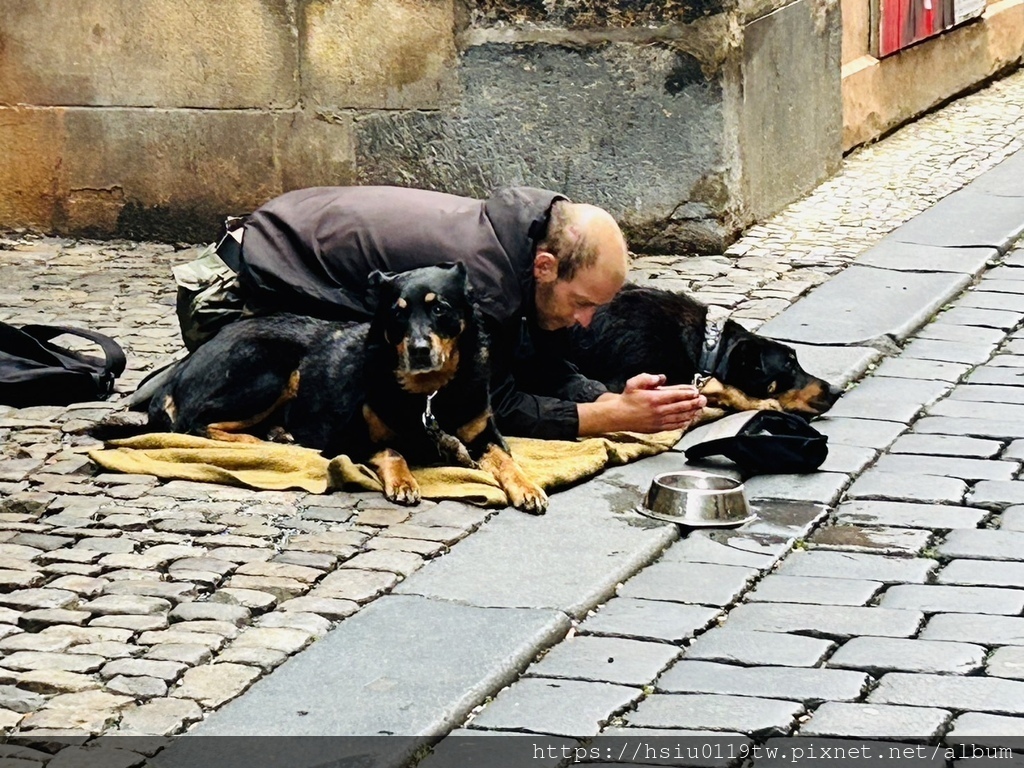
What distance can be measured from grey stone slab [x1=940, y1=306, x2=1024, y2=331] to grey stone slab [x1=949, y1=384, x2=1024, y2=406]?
0.84 metres

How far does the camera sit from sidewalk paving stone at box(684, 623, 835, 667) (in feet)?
14.3

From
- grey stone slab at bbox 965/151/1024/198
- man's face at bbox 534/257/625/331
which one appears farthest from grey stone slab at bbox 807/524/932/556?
grey stone slab at bbox 965/151/1024/198

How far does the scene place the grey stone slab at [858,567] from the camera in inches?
193

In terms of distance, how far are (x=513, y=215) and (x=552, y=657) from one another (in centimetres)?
192

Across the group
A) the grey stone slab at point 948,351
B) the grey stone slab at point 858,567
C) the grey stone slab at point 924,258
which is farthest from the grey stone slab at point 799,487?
the grey stone slab at point 924,258

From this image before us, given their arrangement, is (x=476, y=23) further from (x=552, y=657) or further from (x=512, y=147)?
(x=552, y=657)

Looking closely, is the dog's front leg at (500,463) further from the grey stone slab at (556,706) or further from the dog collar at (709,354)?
the grey stone slab at (556,706)

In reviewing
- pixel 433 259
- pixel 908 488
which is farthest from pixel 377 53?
pixel 908 488

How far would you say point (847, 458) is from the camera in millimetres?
5945

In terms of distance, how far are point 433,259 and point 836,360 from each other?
1840mm

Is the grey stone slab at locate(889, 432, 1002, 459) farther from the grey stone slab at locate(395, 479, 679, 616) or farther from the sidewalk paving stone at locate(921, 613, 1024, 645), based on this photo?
the sidewalk paving stone at locate(921, 613, 1024, 645)

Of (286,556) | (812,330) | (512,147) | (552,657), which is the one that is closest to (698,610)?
(552,657)

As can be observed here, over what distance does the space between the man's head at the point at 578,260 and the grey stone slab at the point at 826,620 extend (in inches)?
57.4

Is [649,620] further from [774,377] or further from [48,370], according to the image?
[48,370]
